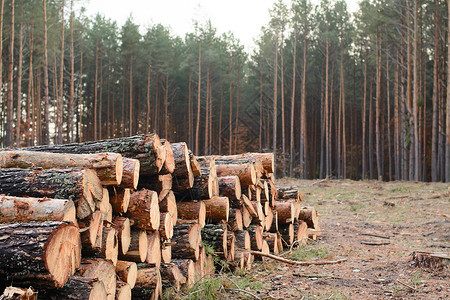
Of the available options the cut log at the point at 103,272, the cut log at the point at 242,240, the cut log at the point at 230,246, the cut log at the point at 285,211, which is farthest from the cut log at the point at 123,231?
the cut log at the point at 285,211

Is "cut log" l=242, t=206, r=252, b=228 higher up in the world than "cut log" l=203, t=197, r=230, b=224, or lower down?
lower down

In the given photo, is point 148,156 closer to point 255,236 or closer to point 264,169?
point 255,236

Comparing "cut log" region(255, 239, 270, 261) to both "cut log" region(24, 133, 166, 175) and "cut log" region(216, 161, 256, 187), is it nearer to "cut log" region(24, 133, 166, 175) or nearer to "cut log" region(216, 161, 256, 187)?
"cut log" region(216, 161, 256, 187)

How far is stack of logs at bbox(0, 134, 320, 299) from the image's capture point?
8.32 ft

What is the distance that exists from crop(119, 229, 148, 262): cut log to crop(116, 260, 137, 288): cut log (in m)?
0.16

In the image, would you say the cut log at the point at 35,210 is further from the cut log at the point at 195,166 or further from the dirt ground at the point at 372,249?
the dirt ground at the point at 372,249

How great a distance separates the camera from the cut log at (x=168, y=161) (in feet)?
13.8

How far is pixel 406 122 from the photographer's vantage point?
2062cm

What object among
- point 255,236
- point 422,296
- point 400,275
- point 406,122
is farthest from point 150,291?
point 406,122

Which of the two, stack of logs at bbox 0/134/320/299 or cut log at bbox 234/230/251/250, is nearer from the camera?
stack of logs at bbox 0/134/320/299

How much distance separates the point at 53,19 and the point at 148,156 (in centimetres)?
2108

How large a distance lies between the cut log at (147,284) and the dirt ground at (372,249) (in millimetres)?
1175

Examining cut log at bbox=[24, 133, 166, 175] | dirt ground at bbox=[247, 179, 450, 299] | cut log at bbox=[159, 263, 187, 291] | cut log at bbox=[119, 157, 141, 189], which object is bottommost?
dirt ground at bbox=[247, 179, 450, 299]

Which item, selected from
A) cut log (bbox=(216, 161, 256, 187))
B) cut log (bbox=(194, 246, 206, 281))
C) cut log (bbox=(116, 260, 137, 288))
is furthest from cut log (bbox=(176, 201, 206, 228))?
cut log (bbox=(116, 260, 137, 288))
